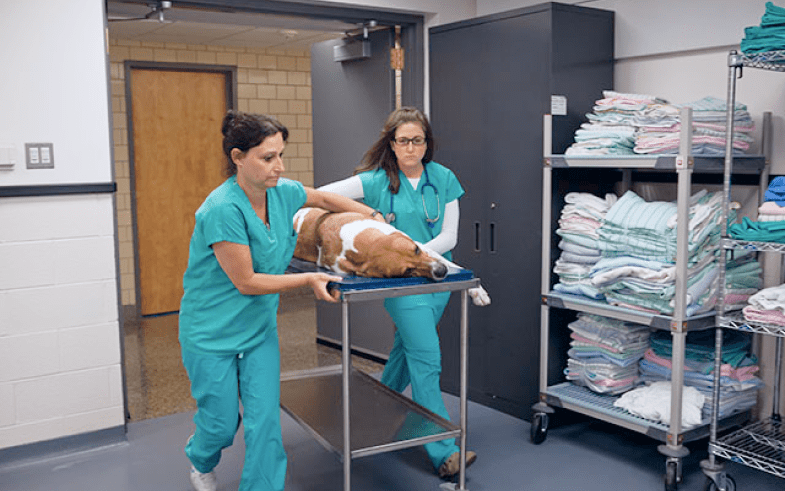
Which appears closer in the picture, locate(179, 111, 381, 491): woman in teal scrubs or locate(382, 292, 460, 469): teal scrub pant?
locate(179, 111, 381, 491): woman in teal scrubs

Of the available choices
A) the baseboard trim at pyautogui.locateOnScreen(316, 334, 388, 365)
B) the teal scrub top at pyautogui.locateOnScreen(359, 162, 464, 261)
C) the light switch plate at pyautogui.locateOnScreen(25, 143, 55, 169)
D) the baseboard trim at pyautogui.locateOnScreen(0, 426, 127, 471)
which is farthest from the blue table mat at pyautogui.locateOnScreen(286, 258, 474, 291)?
the baseboard trim at pyautogui.locateOnScreen(316, 334, 388, 365)

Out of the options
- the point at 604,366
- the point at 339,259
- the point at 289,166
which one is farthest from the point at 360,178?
the point at 289,166

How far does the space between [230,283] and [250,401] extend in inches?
16.5

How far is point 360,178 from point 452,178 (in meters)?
0.40

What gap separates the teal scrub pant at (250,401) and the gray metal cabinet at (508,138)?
4.75 ft

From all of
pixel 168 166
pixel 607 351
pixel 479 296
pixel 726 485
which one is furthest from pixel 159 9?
pixel 726 485

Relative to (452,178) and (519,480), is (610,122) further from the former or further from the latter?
(519,480)

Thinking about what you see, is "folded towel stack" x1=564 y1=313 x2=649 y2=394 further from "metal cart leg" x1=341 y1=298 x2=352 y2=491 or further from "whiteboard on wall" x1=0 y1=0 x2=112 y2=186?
"whiteboard on wall" x1=0 y1=0 x2=112 y2=186

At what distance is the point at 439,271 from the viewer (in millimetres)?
2518

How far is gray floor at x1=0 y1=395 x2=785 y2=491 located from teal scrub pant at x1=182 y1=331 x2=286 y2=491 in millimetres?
464

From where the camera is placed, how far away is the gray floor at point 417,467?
3.07 meters

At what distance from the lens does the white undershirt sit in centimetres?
313

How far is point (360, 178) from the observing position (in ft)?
10.5

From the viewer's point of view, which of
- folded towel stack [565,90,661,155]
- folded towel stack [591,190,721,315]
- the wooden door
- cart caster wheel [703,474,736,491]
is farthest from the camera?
the wooden door
